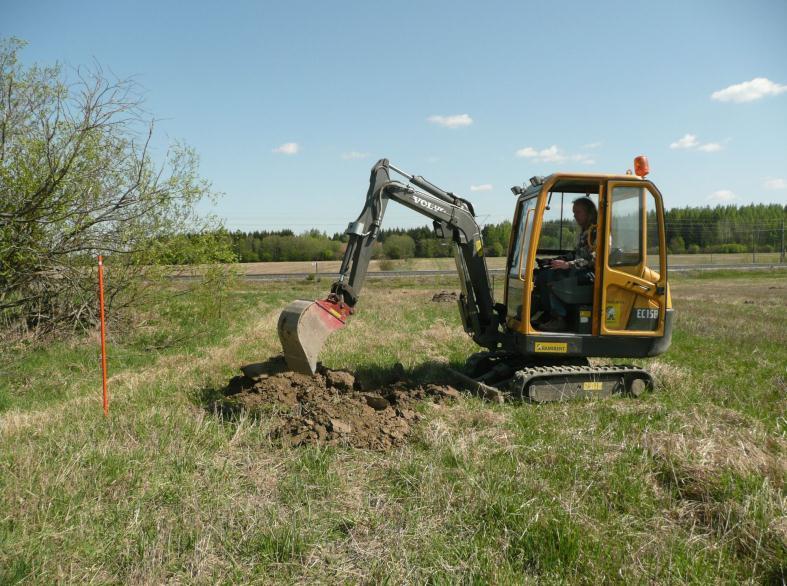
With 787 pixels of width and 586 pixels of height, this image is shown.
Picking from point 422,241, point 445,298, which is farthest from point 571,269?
point 422,241

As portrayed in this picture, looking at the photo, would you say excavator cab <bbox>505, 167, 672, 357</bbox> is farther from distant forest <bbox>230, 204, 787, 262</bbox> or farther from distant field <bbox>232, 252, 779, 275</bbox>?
distant forest <bbox>230, 204, 787, 262</bbox>

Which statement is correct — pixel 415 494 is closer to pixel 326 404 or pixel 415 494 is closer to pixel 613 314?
pixel 326 404

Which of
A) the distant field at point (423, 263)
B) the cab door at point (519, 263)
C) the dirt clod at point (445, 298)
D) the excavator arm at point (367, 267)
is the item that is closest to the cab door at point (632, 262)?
the cab door at point (519, 263)

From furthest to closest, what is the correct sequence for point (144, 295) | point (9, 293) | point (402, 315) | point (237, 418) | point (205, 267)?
point (402, 315), point (205, 267), point (144, 295), point (9, 293), point (237, 418)

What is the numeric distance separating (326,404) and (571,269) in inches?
138

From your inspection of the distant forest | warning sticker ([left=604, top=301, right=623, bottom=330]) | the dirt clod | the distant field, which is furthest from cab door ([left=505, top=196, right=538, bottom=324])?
the distant forest

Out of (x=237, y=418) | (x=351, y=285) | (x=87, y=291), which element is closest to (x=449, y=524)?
(x=237, y=418)

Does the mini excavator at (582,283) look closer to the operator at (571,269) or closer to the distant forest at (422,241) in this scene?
the operator at (571,269)

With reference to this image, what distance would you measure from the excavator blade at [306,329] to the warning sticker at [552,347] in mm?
2539

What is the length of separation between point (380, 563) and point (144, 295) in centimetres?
1110

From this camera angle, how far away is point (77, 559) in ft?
11.4

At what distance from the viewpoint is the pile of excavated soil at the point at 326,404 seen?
18.5 ft

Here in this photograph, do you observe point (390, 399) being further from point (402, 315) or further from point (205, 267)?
point (402, 315)

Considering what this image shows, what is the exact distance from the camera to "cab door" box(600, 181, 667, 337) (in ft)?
23.4
